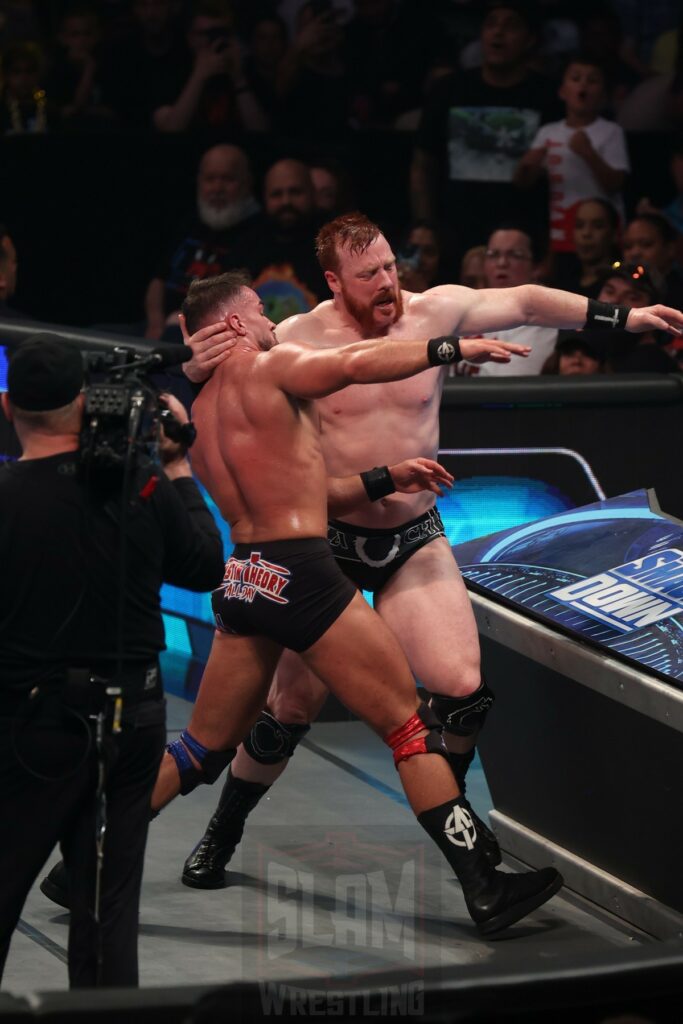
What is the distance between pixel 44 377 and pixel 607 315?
2169mm

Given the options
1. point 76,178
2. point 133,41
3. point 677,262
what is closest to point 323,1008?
point 677,262

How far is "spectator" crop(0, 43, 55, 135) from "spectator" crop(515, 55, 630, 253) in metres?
2.59

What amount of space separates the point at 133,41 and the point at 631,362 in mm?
3462

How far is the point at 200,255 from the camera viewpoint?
7973mm

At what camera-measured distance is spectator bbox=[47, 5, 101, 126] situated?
8.83 m

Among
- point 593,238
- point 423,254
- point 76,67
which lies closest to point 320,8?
point 76,67

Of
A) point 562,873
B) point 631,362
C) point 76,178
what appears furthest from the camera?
point 76,178

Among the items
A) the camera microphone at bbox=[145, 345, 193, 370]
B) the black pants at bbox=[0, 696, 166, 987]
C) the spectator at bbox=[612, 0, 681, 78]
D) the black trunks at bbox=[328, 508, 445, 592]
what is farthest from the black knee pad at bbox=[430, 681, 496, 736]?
the spectator at bbox=[612, 0, 681, 78]

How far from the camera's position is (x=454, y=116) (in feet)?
25.8

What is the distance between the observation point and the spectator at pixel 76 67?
8.83 metres

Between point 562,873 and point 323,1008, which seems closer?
point 323,1008

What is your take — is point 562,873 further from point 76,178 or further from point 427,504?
point 76,178

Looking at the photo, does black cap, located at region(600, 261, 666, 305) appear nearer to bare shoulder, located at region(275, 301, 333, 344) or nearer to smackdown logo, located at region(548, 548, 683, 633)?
bare shoulder, located at region(275, 301, 333, 344)

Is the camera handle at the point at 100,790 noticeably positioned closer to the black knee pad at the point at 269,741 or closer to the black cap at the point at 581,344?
the black knee pad at the point at 269,741
